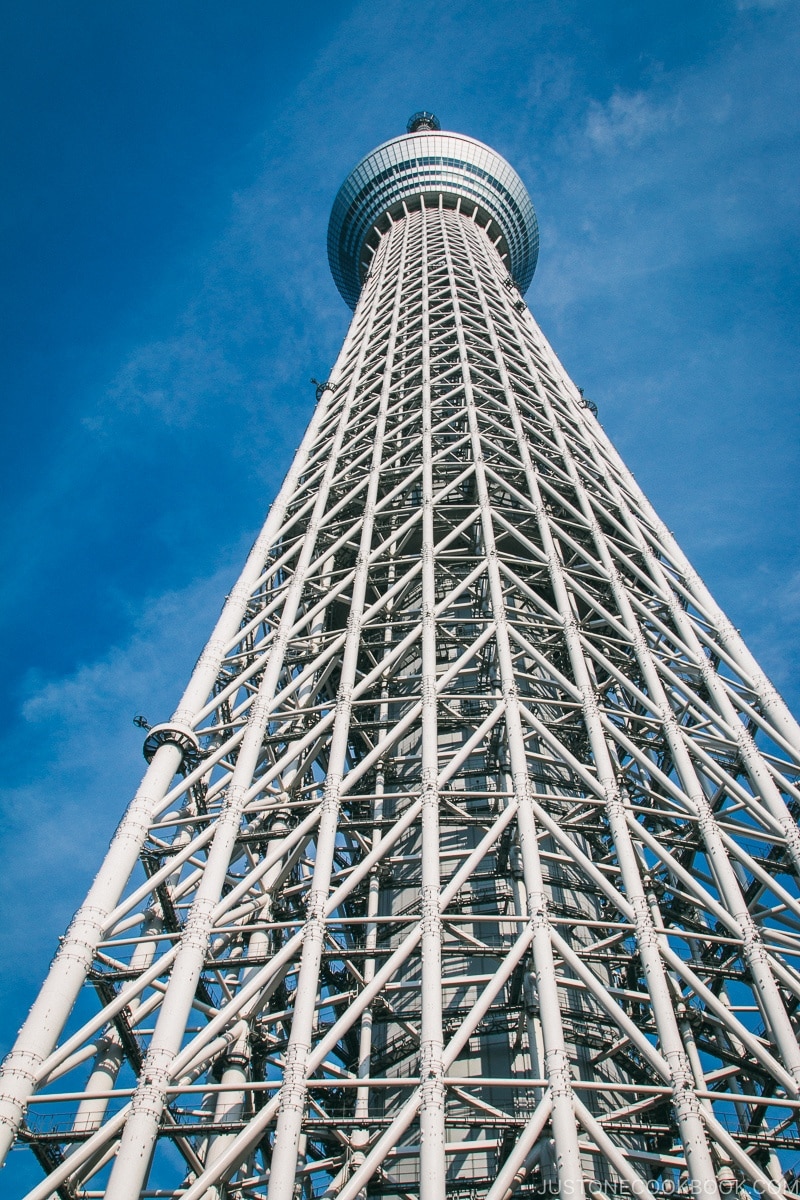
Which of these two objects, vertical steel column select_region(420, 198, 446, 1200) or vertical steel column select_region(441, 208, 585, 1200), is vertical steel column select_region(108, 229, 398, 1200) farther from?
vertical steel column select_region(441, 208, 585, 1200)

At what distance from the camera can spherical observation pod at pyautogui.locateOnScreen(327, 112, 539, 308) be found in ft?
235

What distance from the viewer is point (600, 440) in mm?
44125

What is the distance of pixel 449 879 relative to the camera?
24.8 meters

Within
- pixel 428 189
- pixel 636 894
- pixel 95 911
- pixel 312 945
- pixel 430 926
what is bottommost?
pixel 312 945

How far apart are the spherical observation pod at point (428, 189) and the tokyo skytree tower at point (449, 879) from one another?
35.3m

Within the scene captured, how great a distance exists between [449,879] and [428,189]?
6009 centimetres

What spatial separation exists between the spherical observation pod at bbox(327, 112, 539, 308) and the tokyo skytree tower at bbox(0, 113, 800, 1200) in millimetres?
35285

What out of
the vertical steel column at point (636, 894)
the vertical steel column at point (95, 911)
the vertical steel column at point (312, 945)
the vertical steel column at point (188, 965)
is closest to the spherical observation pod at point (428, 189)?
the vertical steel column at point (636, 894)

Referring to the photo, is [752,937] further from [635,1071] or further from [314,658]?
[314,658]

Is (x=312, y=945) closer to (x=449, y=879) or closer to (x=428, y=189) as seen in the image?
(x=449, y=879)

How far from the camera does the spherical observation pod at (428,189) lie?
2825 inches

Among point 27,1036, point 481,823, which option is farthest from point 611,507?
point 27,1036

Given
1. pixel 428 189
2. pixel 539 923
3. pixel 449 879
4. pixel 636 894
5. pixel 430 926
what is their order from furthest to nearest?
pixel 428 189 < pixel 449 879 < pixel 636 894 < pixel 430 926 < pixel 539 923

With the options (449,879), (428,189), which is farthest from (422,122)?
(449,879)
